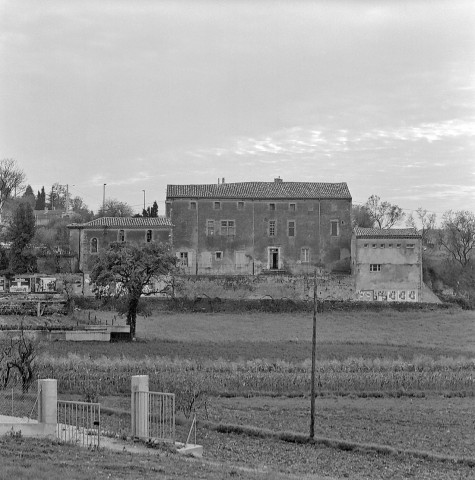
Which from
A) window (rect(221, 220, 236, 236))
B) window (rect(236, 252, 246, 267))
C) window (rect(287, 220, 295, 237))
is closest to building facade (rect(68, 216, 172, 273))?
window (rect(221, 220, 236, 236))

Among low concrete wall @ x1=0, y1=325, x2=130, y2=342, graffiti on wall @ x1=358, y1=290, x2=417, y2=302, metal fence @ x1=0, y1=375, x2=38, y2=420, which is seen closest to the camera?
metal fence @ x1=0, y1=375, x2=38, y2=420

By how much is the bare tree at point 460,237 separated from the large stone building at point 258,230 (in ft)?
73.2

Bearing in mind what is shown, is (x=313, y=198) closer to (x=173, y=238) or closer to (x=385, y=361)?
(x=173, y=238)

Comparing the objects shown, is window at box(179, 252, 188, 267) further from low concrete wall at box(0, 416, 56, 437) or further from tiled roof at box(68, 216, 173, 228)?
low concrete wall at box(0, 416, 56, 437)

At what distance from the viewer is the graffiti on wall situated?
198 feet

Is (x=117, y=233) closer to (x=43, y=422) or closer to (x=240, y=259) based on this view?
(x=240, y=259)

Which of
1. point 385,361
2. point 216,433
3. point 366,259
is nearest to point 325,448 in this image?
point 216,433

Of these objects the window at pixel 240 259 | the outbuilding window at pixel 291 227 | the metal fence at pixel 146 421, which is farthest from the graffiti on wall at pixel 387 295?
the metal fence at pixel 146 421

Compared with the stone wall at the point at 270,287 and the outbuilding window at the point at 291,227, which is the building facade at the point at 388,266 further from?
the outbuilding window at the point at 291,227

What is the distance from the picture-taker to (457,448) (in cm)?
2161

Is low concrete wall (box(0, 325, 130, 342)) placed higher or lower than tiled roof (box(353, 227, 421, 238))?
lower

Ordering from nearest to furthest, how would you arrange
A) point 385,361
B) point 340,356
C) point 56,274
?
point 385,361 < point 340,356 < point 56,274

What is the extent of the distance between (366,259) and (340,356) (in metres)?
22.5

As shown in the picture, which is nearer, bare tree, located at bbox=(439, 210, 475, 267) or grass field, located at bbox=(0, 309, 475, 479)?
grass field, located at bbox=(0, 309, 475, 479)
